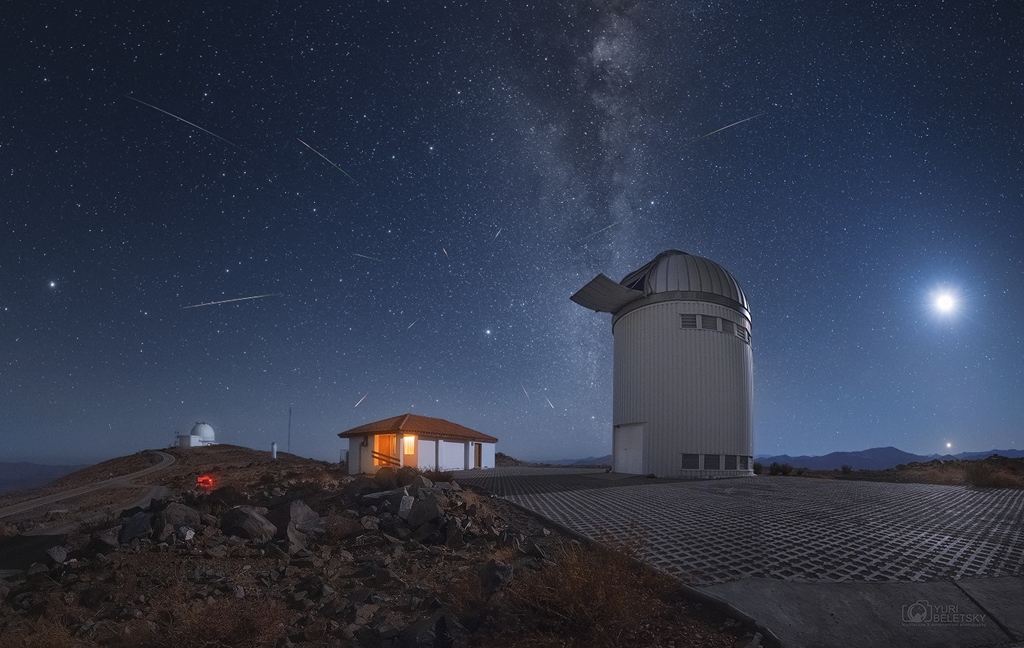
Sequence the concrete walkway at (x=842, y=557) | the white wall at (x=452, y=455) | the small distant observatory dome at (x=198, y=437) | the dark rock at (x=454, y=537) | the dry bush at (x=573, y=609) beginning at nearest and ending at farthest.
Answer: the dry bush at (x=573, y=609)
the concrete walkway at (x=842, y=557)
the dark rock at (x=454, y=537)
the white wall at (x=452, y=455)
the small distant observatory dome at (x=198, y=437)

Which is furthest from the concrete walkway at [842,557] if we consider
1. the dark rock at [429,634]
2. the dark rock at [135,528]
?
the dark rock at [135,528]

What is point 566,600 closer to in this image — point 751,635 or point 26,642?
point 751,635

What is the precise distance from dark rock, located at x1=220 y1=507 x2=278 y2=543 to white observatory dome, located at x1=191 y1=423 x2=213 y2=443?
200ft

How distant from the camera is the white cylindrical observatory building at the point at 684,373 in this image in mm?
19531

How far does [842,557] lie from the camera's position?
20.2ft

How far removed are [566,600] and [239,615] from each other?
316 centimetres

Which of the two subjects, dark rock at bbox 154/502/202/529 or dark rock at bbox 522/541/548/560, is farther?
dark rock at bbox 154/502/202/529

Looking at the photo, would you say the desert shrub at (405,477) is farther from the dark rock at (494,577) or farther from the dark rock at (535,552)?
the dark rock at (494,577)

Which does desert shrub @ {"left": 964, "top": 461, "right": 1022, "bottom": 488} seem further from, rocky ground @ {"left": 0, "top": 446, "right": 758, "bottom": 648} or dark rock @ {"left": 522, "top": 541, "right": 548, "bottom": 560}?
dark rock @ {"left": 522, "top": 541, "right": 548, "bottom": 560}

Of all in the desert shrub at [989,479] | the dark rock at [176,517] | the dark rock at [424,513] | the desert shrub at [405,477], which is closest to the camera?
the dark rock at [424,513]

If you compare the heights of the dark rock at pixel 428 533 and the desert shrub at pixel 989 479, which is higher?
the dark rock at pixel 428 533

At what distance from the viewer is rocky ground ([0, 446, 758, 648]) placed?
4035 mm

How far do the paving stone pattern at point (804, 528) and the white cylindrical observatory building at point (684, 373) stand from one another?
17.1ft

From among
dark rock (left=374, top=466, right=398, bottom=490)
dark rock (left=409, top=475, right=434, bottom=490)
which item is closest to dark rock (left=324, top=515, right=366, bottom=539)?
dark rock (left=409, top=475, right=434, bottom=490)
